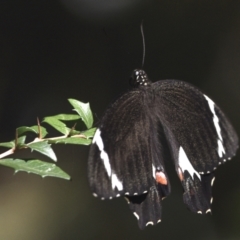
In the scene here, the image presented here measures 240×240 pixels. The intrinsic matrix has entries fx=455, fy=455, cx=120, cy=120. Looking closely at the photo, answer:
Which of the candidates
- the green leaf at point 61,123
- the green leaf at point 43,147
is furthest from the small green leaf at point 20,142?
the green leaf at point 61,123

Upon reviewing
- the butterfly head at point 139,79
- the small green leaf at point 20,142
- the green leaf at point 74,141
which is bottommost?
the green leaf at point 74,141

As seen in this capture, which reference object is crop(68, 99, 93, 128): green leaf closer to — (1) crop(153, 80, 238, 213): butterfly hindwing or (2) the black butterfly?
(2) the black butterfly

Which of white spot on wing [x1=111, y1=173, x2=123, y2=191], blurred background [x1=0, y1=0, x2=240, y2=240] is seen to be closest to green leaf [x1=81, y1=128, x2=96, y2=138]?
white spot on wing [x1=111, y1=173, x2=123, y2=191]

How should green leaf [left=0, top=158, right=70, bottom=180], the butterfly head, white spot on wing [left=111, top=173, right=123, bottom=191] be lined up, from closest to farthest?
1. green leaf [left=0, top=158, right=70, bottom=180]
2. white spot on wing [left=111, top=173, right=123, bottom=191]
3. the butterfly head

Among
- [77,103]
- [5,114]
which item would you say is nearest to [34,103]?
[5,114]

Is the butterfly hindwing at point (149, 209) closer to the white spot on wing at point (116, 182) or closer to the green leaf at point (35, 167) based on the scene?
the white spot on wing at point (116, 182)

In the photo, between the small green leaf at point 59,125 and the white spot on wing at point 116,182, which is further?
the small green leaf at point 59,125

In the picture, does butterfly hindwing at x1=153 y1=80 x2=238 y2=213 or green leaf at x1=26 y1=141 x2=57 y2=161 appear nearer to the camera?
green leaf at x1=26 y1=141 x2=57 y2=161
